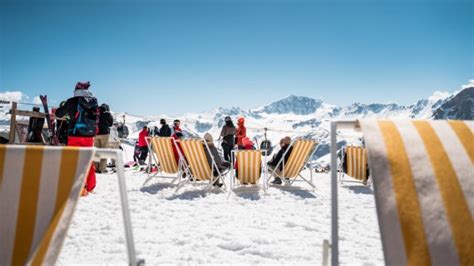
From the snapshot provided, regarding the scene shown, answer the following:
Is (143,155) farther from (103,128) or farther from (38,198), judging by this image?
(38,198)

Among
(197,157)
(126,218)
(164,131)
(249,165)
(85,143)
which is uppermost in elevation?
(164,131)

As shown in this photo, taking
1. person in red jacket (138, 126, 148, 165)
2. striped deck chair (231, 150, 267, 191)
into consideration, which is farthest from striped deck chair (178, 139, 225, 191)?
person in red jacket (138, 126, 148, 165)

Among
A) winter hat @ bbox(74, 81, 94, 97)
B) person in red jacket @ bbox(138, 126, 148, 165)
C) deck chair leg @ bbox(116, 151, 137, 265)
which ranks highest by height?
winter hat @ bbox(74, 81, 94, 97)

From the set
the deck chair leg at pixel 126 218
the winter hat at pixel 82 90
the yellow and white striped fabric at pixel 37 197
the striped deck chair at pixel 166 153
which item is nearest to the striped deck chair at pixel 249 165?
the striped deck chair at pixel 166 153

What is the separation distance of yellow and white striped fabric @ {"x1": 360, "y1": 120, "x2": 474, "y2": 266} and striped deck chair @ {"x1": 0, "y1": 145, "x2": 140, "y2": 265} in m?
0.89

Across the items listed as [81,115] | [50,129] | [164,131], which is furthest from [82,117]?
[164,131]

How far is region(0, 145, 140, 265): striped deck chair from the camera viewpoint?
3.30 ft

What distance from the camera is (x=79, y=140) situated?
14.1ft

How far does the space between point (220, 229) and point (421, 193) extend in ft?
7.18

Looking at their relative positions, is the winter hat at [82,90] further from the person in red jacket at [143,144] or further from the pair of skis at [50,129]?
the person in red jacket at [143,144]

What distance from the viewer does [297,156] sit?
5.25 meters

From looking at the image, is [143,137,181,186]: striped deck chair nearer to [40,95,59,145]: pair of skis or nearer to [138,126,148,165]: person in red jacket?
[40,95,59,145]: pair of skis

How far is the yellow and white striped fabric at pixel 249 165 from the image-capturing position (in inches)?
197

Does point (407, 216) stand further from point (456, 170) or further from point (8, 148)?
point (8, 148)
